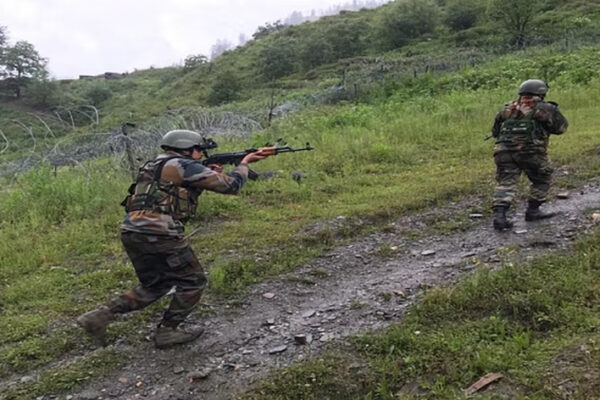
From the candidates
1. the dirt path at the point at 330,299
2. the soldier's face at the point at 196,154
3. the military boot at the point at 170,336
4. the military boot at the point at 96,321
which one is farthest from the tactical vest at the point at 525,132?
the military boot at the point at 96,321

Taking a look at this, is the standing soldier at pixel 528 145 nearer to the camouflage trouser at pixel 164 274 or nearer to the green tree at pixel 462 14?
the camouflage trouser at pixel 164 274

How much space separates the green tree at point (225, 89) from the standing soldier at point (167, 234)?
34.0m

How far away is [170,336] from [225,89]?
35.8 meters

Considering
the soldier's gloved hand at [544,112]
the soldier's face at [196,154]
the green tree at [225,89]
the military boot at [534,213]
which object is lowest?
the military boot at [534,213]

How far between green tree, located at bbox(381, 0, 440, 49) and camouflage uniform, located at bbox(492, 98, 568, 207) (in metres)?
34.8

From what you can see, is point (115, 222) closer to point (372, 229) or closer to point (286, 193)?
point (286, 193)

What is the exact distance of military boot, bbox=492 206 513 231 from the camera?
6.00 meters

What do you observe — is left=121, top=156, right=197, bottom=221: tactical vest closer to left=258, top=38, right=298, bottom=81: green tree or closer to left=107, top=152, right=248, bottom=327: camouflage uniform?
left=107, top=152, right=248, bottom=327: camouflage uniform

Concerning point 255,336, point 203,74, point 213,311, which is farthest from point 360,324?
point 203,74

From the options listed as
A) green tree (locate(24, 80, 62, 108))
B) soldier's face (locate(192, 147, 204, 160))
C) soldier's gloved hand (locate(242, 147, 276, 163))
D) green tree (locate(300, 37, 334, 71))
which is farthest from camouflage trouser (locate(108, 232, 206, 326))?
green tree (locate(24, 80, 62, 108))

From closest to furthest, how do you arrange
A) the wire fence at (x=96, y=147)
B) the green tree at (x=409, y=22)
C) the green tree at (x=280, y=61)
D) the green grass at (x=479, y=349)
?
the green grass at (x=479, y=349)
the wire fence at (x=96, y=147)
the green tree at (x=409, y=22)
the green tree at (x=280, y=61)

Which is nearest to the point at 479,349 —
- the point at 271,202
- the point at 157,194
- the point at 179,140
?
the point at 157,194

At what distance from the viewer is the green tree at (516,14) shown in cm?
2997

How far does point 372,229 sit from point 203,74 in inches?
1787
